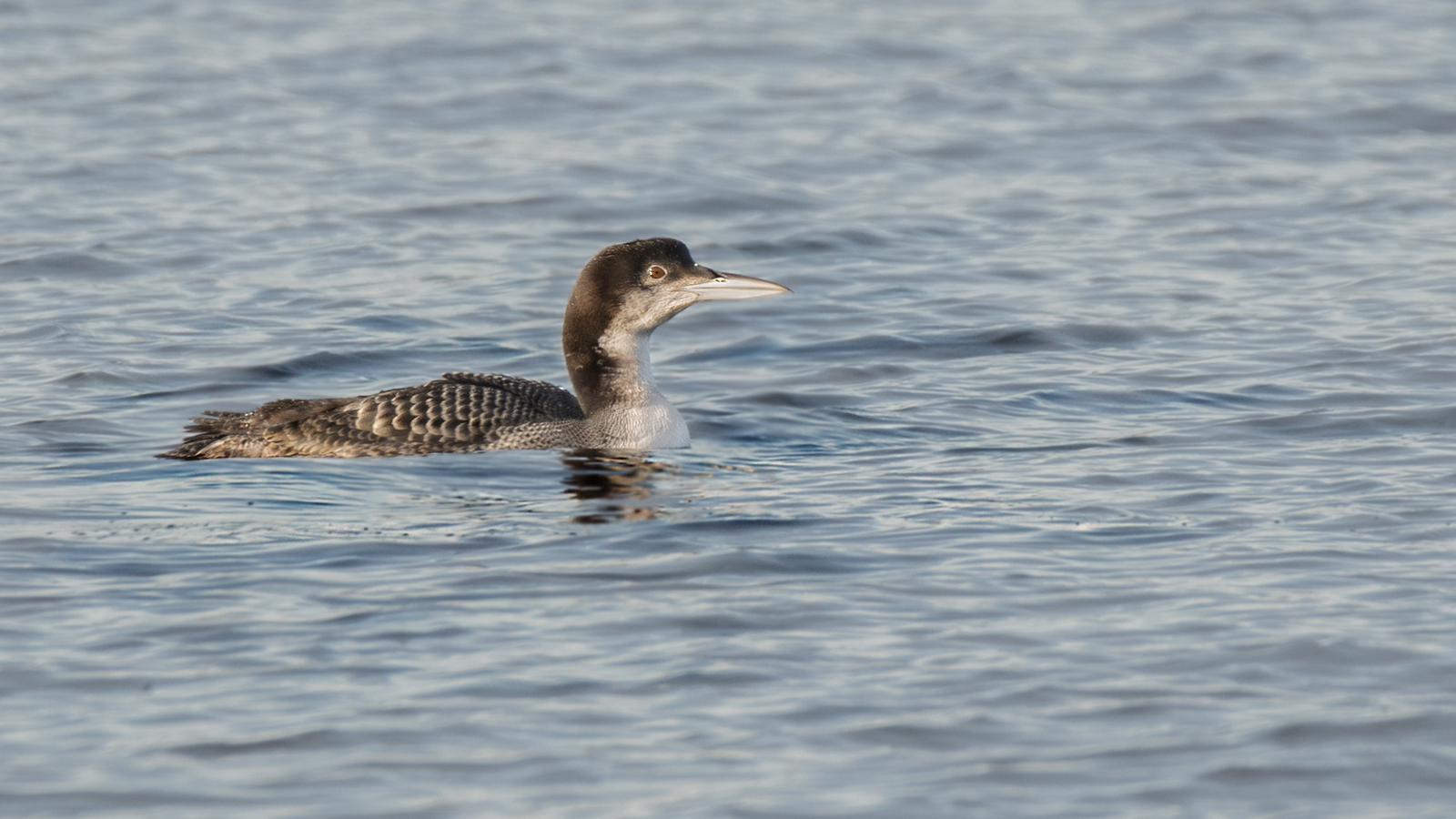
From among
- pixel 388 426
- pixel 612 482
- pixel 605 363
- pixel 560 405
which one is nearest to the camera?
pixel 612 482

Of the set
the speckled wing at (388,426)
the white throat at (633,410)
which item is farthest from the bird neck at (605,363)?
the speckled wing at (388,426)

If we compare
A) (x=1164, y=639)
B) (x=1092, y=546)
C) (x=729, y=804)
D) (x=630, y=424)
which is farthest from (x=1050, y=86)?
(x=729, y=804)

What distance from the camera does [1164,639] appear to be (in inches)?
251

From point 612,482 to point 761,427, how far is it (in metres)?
1.39

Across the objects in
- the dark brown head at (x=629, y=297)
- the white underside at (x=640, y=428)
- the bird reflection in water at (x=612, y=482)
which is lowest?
the bird reflection in water at (x=612, y=482)

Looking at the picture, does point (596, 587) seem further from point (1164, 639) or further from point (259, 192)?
point (259, 192)

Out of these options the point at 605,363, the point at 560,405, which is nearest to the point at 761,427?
the point at 605,363

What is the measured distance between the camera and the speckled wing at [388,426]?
30.5 ft

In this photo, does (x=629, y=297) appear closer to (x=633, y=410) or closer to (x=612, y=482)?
(x=633, y=410)

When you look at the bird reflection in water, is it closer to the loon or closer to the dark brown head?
the loon

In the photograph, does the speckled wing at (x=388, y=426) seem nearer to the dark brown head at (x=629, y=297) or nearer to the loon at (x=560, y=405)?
the loon at (x=560, y=405)

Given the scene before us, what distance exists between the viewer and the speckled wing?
9.30 meters

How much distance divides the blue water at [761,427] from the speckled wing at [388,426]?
19 centimetres

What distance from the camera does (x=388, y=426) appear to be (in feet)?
30.6
